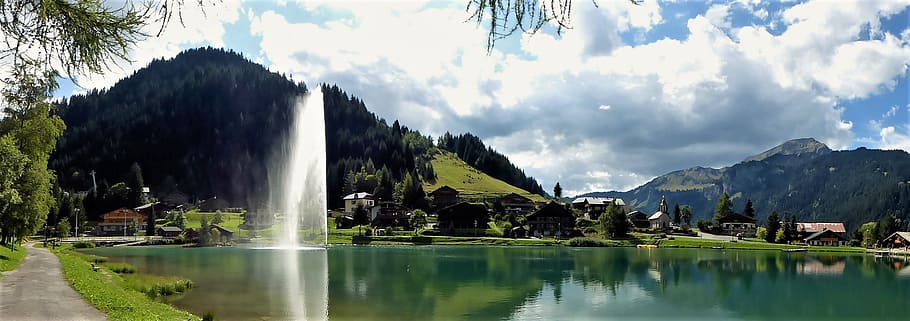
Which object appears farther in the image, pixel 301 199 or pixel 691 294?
pixel 301 199

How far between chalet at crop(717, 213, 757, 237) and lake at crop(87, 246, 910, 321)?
2877 inches

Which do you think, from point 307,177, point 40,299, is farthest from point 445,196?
point 40,299

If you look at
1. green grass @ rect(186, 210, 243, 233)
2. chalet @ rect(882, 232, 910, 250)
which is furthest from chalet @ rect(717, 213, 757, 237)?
green grass @ rect(186, 210, 243, 233)

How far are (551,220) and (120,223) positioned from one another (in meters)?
87.0

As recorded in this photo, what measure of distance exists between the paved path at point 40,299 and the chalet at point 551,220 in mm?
96158

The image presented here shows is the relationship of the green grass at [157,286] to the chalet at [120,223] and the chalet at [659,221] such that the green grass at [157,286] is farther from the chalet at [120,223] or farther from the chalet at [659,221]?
the chalet at [659,221]

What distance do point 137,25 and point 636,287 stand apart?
37.8 m

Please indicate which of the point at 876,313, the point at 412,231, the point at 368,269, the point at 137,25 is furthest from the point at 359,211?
the point at 137,25

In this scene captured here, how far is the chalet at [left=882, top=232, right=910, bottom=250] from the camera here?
3972 inches

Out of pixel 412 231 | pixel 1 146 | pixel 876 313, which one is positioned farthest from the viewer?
pixel 412 231

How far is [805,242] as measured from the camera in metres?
112

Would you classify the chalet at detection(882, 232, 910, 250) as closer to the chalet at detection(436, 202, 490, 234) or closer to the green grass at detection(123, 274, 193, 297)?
the chalet at detection(436, 202, 490, 234)

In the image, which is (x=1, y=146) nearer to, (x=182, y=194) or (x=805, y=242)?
(x=805, y=242)

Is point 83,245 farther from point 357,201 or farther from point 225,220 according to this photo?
point 357,201
